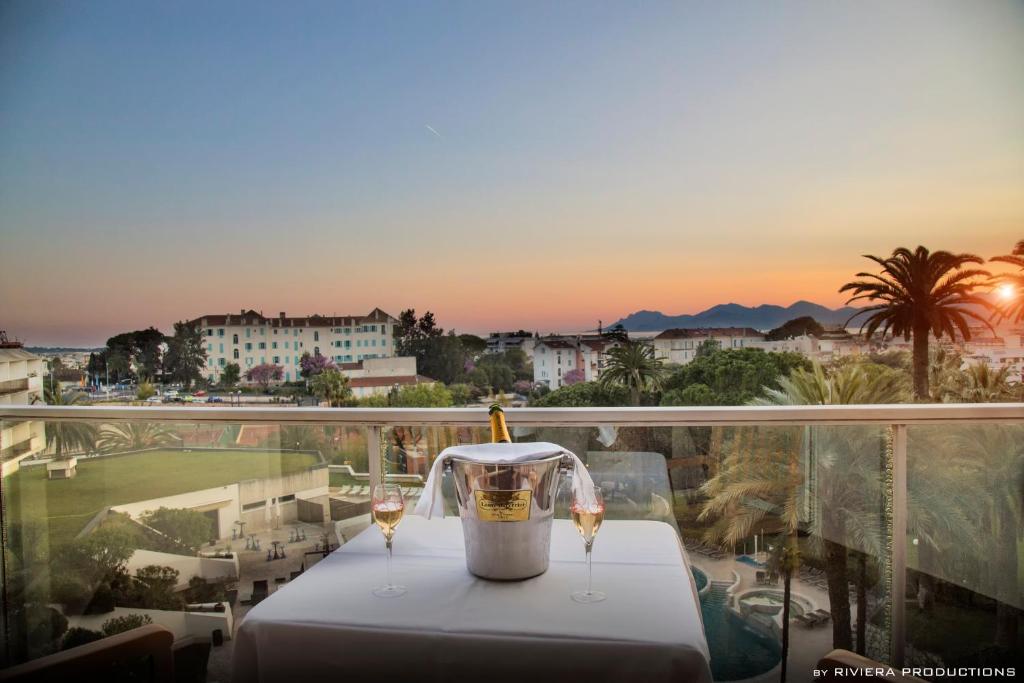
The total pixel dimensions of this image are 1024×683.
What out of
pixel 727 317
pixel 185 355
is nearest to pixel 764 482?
pixel 727 317

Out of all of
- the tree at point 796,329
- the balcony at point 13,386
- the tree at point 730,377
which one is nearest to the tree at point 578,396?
the tree at point 730,377

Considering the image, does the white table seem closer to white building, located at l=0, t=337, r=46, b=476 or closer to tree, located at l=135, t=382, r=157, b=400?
white building, located at l=0, t=337, r=46, b=476

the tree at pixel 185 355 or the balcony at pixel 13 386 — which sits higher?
the tree at pixel 185 355

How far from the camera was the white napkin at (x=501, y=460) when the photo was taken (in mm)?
1334

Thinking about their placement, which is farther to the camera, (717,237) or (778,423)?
(717,237)

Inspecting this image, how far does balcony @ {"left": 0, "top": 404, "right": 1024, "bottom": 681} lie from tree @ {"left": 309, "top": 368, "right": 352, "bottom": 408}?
7.02 ft

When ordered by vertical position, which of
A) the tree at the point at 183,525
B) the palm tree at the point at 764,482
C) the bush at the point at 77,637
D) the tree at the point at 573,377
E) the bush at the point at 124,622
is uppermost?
the tree at the point at 573,377

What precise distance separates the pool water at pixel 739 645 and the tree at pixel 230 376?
3.88 meters

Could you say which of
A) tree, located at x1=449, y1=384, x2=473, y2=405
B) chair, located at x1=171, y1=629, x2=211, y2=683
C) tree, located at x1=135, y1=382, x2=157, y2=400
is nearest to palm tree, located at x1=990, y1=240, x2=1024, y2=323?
tree, located at x1=449, y1=384, x2=473, y2=405

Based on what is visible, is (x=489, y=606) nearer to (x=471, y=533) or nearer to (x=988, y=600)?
(x=471, y=533)

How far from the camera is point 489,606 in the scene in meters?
1.21

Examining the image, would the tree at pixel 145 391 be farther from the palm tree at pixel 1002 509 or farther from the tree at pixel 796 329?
the palm tree at pixel 1002 509

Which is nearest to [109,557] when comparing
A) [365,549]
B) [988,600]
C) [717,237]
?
[365,549]

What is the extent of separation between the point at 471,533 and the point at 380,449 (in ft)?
4.02
